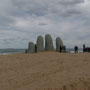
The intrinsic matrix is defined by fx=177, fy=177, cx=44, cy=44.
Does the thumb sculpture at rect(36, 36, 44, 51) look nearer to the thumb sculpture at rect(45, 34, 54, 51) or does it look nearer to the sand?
the thumb sculpture at rect(45, 34, 54, 51)

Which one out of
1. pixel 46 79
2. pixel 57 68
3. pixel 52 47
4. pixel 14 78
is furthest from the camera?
pixel 52 47

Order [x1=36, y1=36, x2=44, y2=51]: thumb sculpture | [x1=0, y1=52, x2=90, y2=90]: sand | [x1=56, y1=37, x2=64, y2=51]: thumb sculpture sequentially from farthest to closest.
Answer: [x1=56, y1=37, x2=64, y2=51]: thumb sculpture
[x1=36, y1=36, x2=44, y2=51]: thumb sculpture
[x1=0, y1=52, x2=90, y2=90]: sand

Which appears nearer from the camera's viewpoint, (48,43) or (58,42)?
(48,43)

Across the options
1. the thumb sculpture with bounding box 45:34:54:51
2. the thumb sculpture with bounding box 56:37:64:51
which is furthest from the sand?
the thumb sculpture with bounding box 56:37:64:51

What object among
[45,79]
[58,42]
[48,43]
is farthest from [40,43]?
[45,79]

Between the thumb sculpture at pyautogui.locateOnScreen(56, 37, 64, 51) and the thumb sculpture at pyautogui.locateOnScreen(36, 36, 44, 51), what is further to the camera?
the thumb sculpture at pyautogui.locateOnScreen(56, 37, 64, 51)

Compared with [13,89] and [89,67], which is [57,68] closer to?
[89,67]

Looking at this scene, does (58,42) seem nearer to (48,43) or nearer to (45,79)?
(48,43)

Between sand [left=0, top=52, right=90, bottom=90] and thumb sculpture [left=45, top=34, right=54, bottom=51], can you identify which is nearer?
sand [left=0, top=52, right=90, bottom=90]

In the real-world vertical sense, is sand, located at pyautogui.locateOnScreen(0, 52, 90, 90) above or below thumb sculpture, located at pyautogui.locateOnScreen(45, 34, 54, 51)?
below

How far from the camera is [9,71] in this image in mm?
10891

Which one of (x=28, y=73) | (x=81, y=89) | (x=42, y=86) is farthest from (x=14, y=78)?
(x=81, y=89)

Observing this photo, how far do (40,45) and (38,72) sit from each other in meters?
16.6

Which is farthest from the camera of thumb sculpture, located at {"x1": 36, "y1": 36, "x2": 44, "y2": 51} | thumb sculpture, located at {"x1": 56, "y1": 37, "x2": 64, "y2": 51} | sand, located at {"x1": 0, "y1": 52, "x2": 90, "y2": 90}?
thumb sculpture, located at {"x1": 56, "y1": 37, "x2": 64, "y2": 51}
